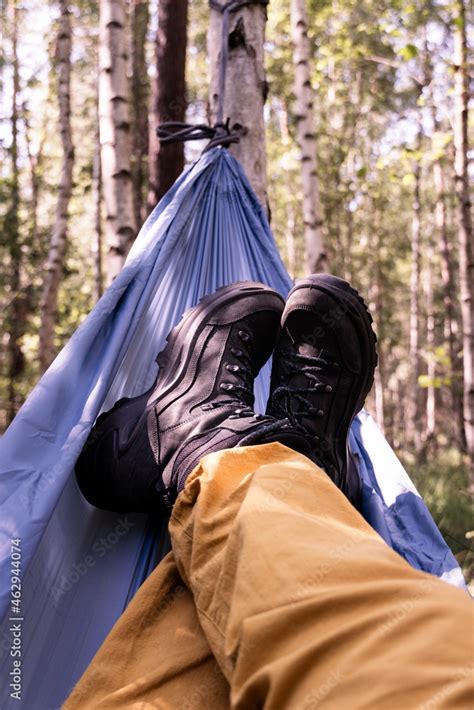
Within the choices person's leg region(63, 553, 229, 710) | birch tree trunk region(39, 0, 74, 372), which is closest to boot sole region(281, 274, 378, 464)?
person's leg region(63, 553, 229, 710)

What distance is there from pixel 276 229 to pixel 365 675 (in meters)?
15.0

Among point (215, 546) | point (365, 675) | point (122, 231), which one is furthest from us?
point (122, 231)

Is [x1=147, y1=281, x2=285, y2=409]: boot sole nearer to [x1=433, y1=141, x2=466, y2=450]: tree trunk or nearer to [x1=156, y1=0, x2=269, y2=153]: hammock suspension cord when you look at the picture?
[x1=156, y1=0, x2=269, y2=153]: hammock suspension cord

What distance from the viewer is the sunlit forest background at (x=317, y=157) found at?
462 cm

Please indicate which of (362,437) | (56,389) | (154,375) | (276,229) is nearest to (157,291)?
(154,375)

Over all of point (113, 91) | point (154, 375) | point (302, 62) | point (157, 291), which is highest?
point (302, 62)

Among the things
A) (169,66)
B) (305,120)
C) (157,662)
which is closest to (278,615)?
(157,662)

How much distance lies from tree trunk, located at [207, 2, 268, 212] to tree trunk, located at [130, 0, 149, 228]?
4.94 m

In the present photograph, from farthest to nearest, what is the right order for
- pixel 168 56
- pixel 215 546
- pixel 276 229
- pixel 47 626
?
pixel 276 229 < pixel 168 56 < pixel 47 626 < pixel 215 546

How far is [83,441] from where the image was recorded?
1539 millimetres

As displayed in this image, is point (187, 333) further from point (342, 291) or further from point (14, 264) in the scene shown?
point (14, 264)

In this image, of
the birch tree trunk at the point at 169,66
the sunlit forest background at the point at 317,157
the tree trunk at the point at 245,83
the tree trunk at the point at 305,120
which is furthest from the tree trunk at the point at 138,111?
the tree trunk at the point at 245,83

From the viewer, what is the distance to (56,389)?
5.25ft

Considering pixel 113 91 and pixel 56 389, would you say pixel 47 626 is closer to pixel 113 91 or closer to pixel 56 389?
pixel 56 389
